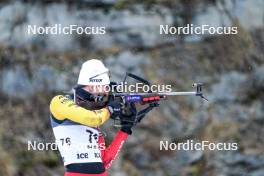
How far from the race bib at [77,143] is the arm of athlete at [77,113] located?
10 centimetres

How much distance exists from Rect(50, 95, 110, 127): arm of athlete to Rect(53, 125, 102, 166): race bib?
0.34ft

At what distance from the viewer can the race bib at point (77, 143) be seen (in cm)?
456

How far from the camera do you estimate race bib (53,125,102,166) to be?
456cm

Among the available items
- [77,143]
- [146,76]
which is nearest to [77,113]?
[77,143]

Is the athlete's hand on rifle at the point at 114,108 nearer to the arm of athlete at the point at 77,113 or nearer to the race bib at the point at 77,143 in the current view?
the arm of athlete at the point at 77,113

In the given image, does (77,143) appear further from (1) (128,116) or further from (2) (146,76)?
(2) (146,76)

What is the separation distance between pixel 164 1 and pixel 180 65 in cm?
60

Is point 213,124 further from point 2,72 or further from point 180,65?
point 2,72

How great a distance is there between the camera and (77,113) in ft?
14.5

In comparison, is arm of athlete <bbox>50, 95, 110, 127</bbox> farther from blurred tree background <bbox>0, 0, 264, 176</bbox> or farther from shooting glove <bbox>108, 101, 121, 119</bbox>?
blurred tree background <bbox>0, 0, 264, 176</bbox>

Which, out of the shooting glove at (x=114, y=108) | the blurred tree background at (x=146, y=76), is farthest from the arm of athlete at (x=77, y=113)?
the blurred tree background at (x=146, y=76)

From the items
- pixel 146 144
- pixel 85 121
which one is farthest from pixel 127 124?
pixel 146 144

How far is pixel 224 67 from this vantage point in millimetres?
6551

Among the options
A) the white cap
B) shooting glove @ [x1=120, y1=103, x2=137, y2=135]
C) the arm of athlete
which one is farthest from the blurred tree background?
the arm of athlete
